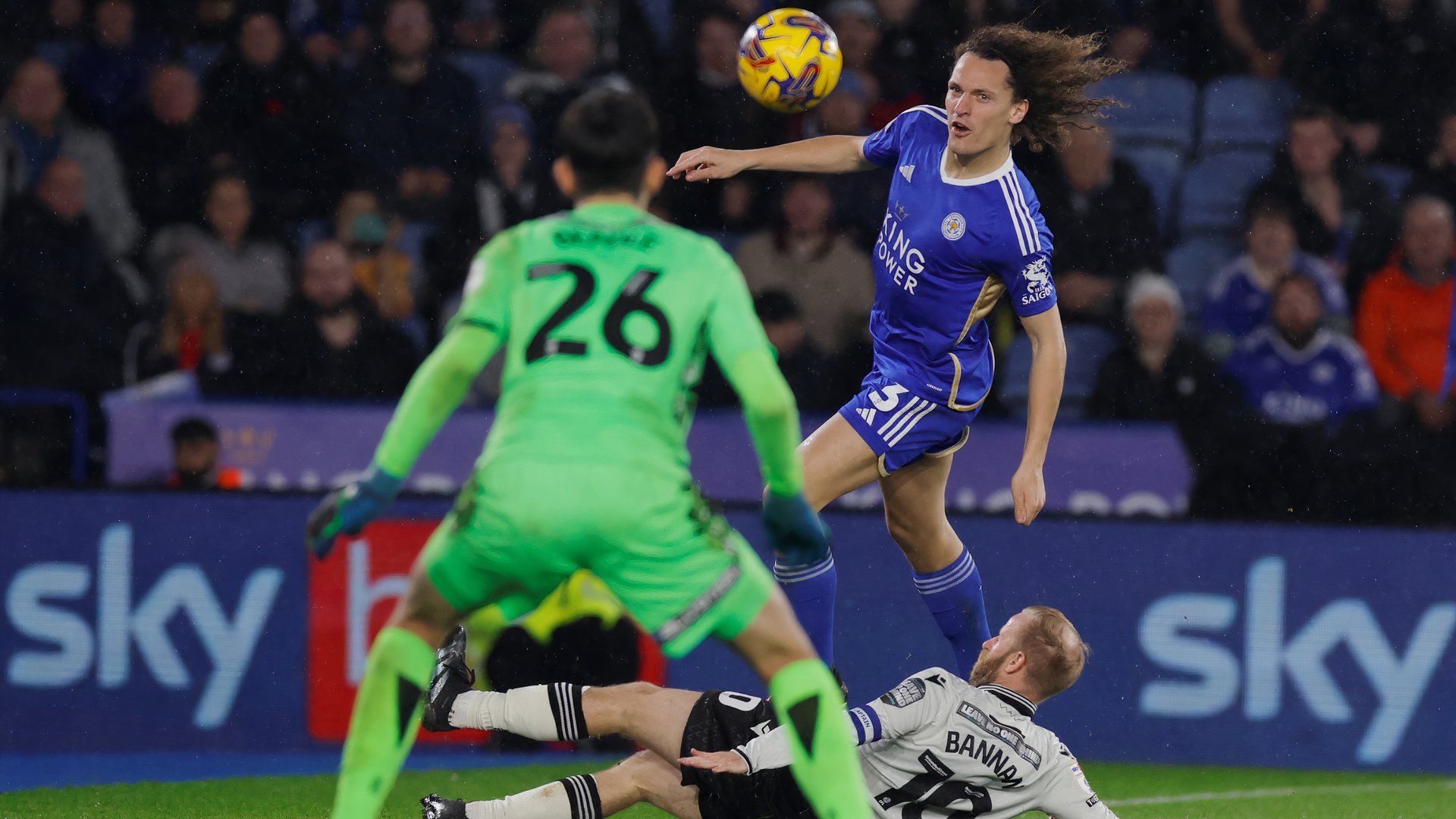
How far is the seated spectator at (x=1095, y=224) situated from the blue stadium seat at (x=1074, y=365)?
0.09 metres

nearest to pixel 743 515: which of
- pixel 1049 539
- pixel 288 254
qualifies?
pixel 1049 539

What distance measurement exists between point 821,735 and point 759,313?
4.26 m

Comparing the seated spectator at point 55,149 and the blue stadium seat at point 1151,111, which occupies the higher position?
the blue stadium seat at point 1151,111

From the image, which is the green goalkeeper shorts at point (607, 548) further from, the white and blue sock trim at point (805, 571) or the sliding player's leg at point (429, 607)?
the white and blue sock trim at point (805, 571)

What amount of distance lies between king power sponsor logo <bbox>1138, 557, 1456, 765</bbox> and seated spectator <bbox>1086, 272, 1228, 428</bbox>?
3.42 ft

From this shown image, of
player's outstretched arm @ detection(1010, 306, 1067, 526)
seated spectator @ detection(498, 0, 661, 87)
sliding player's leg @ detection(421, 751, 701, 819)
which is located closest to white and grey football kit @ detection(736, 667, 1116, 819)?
sliding player's leg @ detection(421, 751, 701, 819)

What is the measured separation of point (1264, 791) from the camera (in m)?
6.39

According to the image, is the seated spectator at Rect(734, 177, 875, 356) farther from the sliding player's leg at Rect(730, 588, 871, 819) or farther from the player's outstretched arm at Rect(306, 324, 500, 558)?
the player's outstretched arm at Rect(306, 324, 500, 558)

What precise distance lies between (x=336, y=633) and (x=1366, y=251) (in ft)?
16.5

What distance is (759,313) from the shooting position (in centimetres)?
771

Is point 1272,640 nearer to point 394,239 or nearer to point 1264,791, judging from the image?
point 1264,791

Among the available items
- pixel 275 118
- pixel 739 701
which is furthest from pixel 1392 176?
A: pixel 739 701

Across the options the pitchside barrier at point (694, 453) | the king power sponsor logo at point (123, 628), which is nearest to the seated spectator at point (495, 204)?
the pitchside barrier at point (694, 453)

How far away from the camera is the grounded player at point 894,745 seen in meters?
4.25
